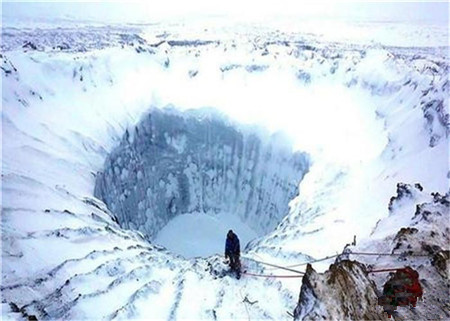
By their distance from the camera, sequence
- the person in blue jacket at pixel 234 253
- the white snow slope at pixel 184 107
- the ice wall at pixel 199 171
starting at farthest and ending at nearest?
the ice wall at pixel 199 171, the person in blue jacket at pixel 234 253, the white snow slope at pixel 184 107

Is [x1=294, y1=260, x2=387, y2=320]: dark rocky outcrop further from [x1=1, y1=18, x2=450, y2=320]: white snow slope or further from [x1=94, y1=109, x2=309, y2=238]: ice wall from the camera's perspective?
[x1=94, y1=109, x2=309, y2=238]: ice wall

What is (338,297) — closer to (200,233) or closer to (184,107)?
(200,233)

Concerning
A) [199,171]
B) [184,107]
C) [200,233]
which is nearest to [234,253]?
[200,233]

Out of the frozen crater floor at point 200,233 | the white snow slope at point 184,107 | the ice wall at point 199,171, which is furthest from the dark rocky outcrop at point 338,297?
the frozen crater floor at point 200,233

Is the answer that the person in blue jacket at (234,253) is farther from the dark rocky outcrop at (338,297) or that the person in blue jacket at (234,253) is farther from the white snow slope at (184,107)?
the dark rocky outcrop at (338,297)

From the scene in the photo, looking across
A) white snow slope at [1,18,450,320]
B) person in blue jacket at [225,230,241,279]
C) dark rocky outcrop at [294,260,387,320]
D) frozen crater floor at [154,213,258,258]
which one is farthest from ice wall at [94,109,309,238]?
dark rocky outcrop at [294,260,387,320]

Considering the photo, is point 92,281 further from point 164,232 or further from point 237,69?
point 237,69
